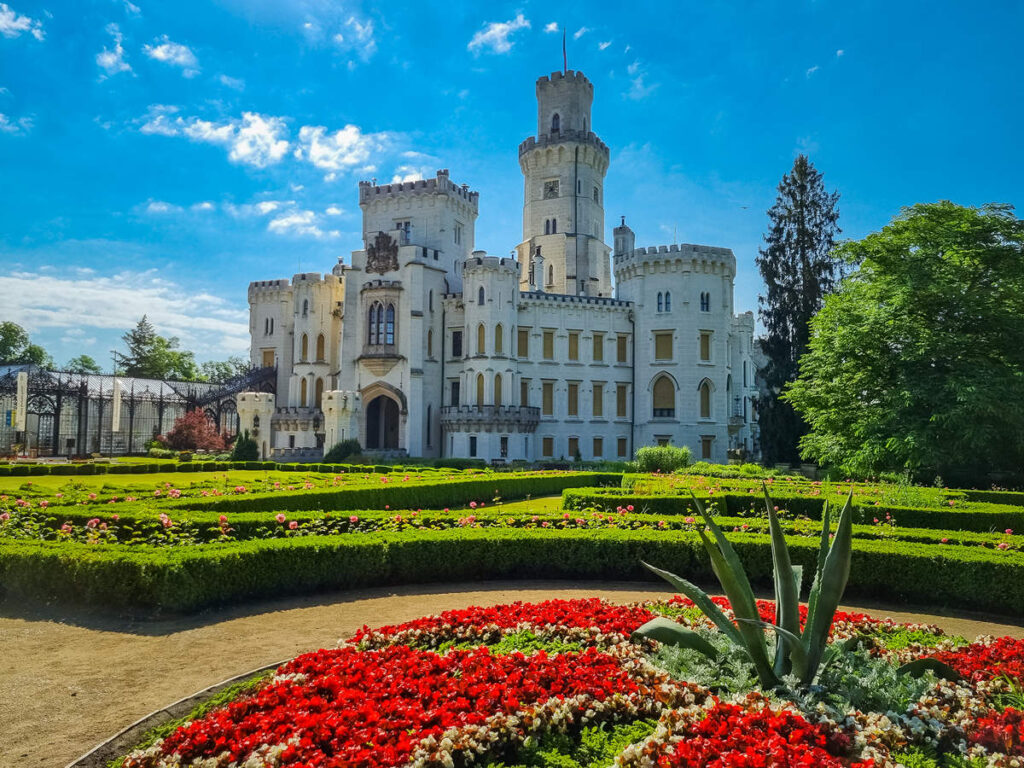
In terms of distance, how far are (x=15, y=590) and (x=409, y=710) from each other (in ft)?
24.8

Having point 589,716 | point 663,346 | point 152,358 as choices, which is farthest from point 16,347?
point 589,716

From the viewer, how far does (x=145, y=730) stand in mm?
5406

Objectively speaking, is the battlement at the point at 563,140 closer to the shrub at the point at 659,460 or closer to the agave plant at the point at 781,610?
the shrub at the point at 659,460

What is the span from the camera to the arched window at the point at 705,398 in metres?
43.4

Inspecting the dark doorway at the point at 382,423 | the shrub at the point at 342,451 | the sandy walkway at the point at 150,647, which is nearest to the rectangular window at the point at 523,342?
the dark doorway at the point at 382,423

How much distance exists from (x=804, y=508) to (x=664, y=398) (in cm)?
2846

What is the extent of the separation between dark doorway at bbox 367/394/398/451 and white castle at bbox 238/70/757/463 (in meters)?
0.10

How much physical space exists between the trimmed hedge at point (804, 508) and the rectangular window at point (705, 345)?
88.9 feet

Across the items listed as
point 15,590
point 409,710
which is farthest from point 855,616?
point 15,590

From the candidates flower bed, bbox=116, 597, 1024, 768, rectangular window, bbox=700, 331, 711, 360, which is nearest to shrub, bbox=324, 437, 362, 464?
rectangular window, bbox=700, 331, 711, 360

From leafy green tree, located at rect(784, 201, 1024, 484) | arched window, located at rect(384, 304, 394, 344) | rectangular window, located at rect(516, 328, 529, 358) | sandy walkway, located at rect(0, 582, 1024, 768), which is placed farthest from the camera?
rectangular window, located at rect(516, 328, 529, 358)

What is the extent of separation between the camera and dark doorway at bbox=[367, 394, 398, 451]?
1794 inches

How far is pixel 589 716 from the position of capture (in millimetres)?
5238

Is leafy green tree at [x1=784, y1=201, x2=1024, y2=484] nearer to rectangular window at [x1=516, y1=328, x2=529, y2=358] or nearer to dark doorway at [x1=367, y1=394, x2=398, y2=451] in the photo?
rectangular window at [x1=516, y1=328, x2=529, y2=358]
